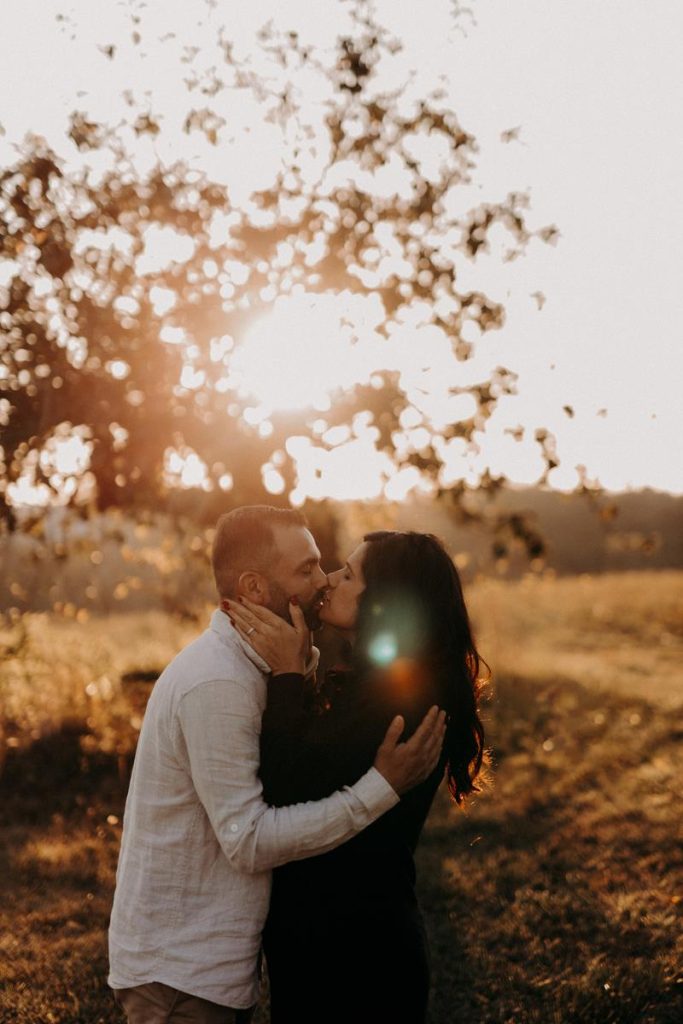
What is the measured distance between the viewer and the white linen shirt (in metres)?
2.62

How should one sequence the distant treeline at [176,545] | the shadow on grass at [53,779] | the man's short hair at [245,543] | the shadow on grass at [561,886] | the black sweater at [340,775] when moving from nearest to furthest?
the black sweater at [340,775] < the man's short hair at [245,543] < the shadow on grass at [561,886] < the distant treeline at [176,545] < the shadow on grass at [53,779]

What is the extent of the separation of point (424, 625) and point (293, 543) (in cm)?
49

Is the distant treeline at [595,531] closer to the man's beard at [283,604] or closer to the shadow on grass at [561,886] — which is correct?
the shadow on grass at [561,886]

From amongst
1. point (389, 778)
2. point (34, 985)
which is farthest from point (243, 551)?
point (34, 985)

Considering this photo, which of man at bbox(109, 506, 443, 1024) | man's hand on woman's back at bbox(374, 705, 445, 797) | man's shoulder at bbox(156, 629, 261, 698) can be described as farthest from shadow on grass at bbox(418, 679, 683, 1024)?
man's shoulder at bbox(156, 629, 261, 698)

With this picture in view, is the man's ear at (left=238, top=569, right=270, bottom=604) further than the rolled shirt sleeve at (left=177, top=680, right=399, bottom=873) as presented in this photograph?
Yes

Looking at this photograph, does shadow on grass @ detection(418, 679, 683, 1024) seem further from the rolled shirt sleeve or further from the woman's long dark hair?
the rolled shirt sleeve

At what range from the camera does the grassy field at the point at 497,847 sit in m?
5.04

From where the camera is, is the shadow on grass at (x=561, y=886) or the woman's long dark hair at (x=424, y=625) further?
the shadow on grass at (x=561, y=886)

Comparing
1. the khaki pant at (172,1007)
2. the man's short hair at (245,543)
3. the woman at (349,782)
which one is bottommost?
the khaki pant at (172,1007)

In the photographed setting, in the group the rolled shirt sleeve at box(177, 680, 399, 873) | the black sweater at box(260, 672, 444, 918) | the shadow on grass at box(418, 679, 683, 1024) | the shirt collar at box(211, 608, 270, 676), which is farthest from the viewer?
the shadow on grass at box(418, 679, 683, 1024)

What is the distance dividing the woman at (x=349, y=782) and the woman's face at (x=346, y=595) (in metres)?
0.06

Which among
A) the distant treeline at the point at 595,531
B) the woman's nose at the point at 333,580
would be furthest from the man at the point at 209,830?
the distant treeline at the point at 595,531

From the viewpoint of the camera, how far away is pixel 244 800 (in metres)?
2.61
